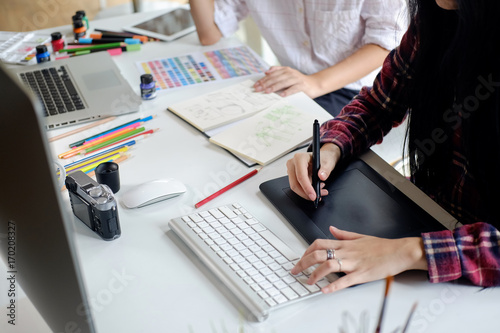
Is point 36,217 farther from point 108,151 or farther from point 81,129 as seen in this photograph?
point 81,129

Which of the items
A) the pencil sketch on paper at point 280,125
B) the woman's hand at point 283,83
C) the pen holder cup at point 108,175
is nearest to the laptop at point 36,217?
the pen holder cup at point 108,175

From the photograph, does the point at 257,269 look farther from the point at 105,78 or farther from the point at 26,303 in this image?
the point at 105,78

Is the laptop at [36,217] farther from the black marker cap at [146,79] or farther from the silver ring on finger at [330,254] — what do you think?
the black marker cap at [146,79]

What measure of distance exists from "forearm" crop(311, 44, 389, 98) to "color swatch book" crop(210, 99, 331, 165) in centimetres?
31

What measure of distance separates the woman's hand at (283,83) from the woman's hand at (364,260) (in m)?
0.66

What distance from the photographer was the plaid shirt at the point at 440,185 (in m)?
0.84

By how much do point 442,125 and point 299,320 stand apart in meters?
0.55

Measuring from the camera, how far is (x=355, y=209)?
999 millimetres

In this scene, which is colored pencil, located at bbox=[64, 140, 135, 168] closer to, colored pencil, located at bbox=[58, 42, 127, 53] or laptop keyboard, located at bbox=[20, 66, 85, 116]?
laptop keyboard, located at bbox=[20, 66, 85, 116]

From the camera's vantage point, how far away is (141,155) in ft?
3.98

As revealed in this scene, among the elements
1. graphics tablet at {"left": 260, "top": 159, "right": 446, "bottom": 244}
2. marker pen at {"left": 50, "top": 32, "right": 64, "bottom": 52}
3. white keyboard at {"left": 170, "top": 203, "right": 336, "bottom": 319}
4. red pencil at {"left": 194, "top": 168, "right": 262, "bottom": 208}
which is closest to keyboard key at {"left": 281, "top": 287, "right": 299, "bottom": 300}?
white keyboard at {"left": 170, "top": 203, "right": 336, "bottom": 319}

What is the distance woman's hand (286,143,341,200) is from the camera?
3.35ft

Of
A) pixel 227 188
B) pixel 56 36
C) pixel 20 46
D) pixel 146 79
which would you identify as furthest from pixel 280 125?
pixel 20 46

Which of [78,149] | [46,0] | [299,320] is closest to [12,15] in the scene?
[46,0]
